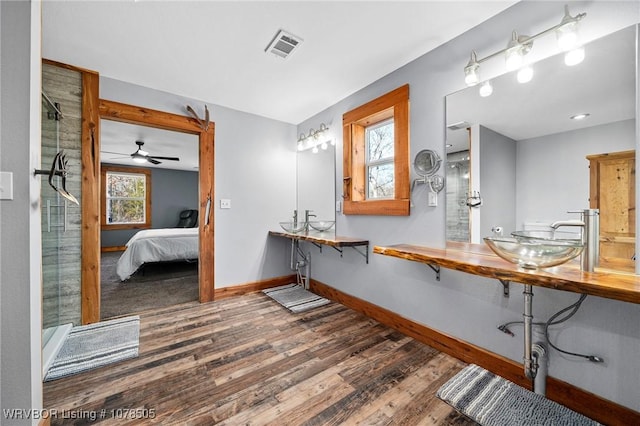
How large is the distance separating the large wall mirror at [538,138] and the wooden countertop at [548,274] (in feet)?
0.75

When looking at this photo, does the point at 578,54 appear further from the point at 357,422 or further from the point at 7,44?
the point at 7,44

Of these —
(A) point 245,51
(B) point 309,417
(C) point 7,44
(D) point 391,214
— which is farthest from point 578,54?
(C) point 7,44

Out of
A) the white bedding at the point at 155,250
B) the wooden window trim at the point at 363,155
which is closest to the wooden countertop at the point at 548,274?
the wooden window trim at the point at 363,155

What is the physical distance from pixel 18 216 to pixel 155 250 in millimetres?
3384

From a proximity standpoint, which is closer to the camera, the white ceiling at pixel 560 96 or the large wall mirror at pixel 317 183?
the white ceiling at pixel 560 96

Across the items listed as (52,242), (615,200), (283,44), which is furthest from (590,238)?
(52,242)

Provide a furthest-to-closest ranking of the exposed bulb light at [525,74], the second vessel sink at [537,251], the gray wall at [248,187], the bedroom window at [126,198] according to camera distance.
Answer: the bedroom window at [126,198], the gray wall at [248,187], the exposed bulb light at [525,74], the second vessel sink at [537,251]

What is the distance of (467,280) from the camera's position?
71.9 inches

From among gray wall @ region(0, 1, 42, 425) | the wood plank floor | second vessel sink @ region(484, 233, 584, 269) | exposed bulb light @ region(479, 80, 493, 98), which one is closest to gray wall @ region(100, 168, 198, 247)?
the wood plank floor

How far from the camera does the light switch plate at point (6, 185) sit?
3.26 ft

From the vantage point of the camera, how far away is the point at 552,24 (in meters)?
1.42

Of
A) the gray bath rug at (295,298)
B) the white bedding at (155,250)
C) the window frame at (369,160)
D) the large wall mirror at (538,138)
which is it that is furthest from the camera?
the white bedding at (155,250)

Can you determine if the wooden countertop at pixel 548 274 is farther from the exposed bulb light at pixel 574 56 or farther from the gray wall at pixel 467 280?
the exposed bulb light at pixel 574 56

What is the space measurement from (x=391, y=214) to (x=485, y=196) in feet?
2.53
